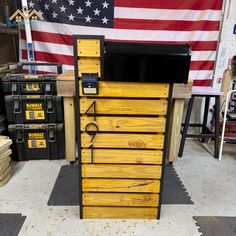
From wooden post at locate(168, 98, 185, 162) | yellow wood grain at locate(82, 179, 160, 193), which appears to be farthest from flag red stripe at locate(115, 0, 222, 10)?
yellow wood grain at locate(82, 179, 160, 193)

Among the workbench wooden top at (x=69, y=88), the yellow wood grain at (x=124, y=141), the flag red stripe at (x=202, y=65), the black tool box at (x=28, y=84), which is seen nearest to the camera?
the yellow wood grain at (x=124, y=141)

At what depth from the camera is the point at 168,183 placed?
243 centimetres

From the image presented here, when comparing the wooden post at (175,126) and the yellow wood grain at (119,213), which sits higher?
the wooden post at (175,126)

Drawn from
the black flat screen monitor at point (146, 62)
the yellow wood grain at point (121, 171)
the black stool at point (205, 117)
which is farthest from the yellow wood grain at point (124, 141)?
the black stool at point (205, 117)

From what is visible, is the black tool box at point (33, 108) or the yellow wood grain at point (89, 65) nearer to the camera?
the yellow wood grain at point (89, 65)

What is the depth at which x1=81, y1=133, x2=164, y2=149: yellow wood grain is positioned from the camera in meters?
1.66

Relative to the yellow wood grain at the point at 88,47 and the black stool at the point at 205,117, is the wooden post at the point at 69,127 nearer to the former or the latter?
the yellow wood grain at the point at 88,47

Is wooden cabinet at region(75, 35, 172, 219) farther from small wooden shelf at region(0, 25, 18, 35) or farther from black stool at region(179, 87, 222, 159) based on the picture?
small wooden shelf at region(0, 25, 18, 35)

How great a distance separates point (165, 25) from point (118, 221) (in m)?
2.48

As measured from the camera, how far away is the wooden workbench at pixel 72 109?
2.47 meters

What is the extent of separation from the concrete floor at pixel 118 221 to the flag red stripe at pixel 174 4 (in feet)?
6.62

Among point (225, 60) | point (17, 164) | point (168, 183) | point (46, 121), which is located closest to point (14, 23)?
point (46, 121)

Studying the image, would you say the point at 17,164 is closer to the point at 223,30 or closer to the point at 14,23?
the point at 14,23

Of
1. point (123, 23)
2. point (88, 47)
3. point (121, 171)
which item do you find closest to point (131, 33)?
point (123, 23)
